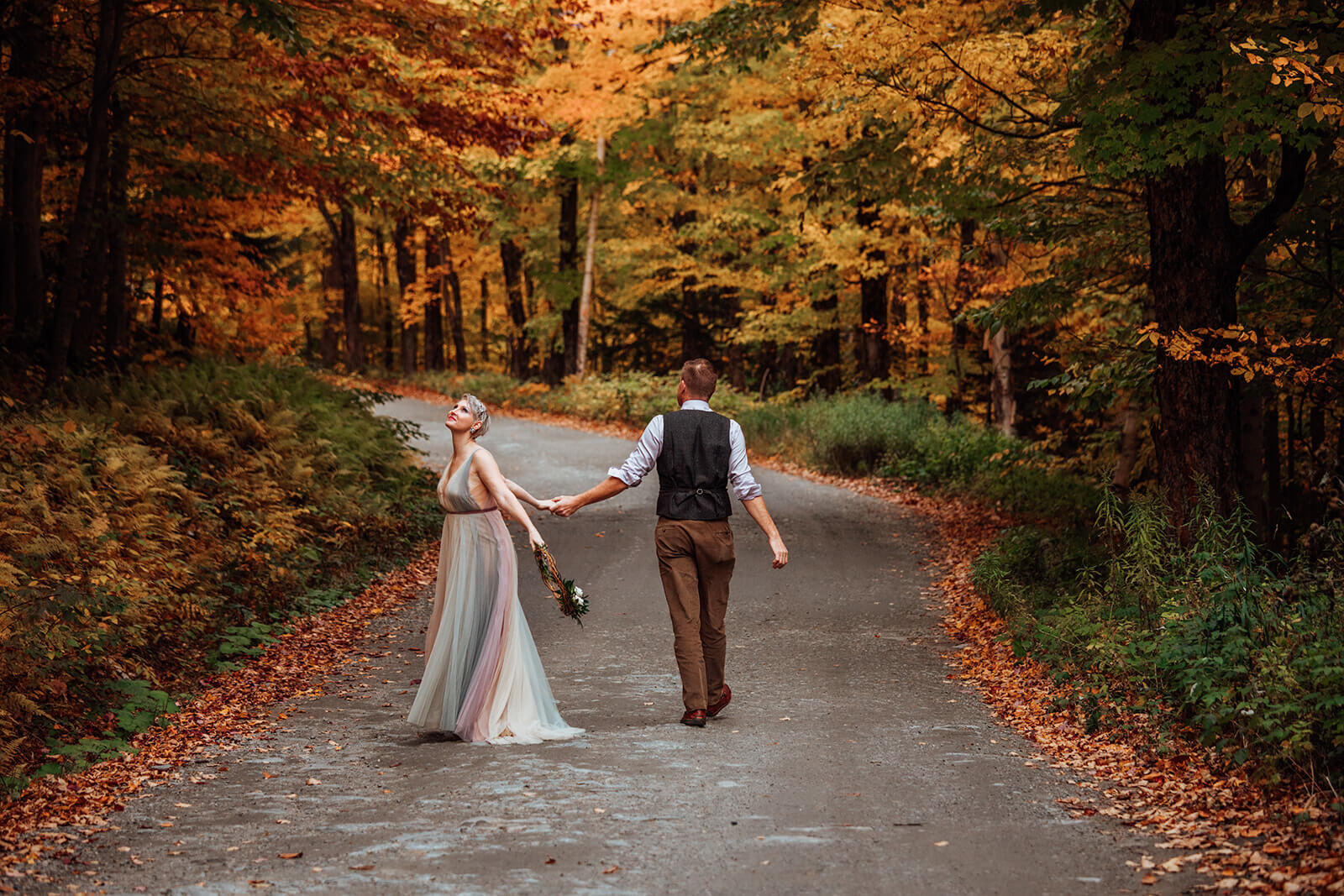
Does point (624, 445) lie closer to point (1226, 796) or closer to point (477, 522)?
point (477, 522)

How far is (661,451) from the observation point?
22.7ft

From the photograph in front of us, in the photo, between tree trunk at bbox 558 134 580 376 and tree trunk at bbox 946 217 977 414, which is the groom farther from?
tree trunk at bbox 558 134 580 376

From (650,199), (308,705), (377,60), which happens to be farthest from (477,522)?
(650,199)

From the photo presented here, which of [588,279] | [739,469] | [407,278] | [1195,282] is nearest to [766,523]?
[739,469]

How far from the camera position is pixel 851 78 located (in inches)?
475

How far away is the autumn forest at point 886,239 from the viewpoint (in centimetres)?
769

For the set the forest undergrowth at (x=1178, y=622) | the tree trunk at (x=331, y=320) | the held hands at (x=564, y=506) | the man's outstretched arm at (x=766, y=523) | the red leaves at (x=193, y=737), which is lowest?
the red leaves at (x=193, y=737)

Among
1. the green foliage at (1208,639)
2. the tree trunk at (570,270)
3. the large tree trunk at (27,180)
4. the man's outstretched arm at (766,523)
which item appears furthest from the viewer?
the tree trunk at (570,270)

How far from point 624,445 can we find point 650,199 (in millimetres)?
9023

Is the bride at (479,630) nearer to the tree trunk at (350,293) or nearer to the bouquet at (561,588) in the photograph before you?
the bouquet at (561,588)

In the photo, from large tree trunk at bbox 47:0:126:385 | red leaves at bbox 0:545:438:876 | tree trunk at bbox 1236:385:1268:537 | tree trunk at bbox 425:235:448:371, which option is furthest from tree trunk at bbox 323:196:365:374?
tree trunk at bbox 1236:385:1268:537

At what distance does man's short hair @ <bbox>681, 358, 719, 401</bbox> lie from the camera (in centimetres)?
691

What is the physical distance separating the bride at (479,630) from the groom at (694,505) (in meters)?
0.57

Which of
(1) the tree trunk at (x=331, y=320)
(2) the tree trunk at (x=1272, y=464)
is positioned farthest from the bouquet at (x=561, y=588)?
(1) the tree trunk at (x=331, y=320)
